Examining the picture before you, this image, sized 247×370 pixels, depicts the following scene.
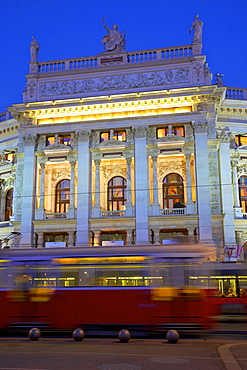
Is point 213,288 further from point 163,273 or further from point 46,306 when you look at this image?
point 46,306

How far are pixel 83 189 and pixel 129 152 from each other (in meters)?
4.77

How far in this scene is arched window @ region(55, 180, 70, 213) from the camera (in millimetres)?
37156

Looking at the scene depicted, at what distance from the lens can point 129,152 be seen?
115ft

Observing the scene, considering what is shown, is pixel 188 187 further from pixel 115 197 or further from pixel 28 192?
pixel 28 192

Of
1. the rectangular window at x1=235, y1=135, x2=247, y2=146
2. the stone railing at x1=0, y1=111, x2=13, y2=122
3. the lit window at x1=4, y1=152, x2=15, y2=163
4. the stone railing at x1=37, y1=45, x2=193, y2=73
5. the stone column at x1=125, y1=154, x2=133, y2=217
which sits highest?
the stone railing at x1=37, y1=45, x2=193, y2=73

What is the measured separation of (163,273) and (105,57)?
25.6m

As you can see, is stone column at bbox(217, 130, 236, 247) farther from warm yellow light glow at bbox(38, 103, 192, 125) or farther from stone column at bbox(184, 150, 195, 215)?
warm yellow light glow at bbox(38, 103, 192, 125)

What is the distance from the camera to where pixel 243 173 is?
3747 cm

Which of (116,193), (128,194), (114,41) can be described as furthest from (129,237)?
(114,41)

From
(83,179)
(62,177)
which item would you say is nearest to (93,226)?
(83,179)

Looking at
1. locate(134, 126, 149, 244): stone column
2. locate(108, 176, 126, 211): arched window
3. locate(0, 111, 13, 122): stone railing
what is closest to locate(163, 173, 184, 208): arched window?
locate(134, 126, 149, 244): stone column

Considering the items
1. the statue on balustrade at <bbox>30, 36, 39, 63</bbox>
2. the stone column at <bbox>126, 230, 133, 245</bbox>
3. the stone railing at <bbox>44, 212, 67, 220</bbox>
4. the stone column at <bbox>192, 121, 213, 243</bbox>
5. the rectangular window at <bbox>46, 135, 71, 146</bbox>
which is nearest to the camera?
the stone column at <bbox>192, 121, 213, 243</bbox>

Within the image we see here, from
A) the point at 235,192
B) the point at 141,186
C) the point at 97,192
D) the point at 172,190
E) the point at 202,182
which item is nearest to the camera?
the point at 202,182

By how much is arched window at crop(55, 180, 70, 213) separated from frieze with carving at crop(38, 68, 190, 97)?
7.82 meters
